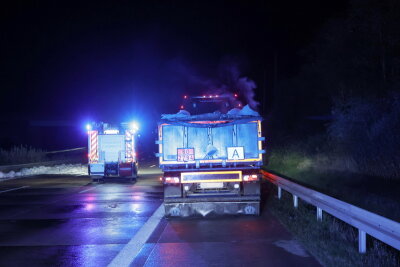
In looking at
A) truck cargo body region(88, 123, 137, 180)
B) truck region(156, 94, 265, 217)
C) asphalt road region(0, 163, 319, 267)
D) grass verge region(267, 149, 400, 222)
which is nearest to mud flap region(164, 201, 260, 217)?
truck region(156, 94, 265, 217)

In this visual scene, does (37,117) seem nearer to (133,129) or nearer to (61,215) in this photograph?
(133,129)

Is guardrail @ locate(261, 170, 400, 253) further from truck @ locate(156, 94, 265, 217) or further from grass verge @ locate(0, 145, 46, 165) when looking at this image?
grass verge @ locate(0, 145, 46, 165)

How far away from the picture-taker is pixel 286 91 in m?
37.2

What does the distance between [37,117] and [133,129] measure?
4877cm

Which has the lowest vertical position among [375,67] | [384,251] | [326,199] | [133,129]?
[384,251]

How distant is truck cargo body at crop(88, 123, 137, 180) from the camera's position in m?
20.2

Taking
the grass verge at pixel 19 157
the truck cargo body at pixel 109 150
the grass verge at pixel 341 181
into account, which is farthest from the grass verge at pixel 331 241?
the grass verge at pixel 19 157

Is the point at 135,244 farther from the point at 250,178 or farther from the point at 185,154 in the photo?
the point at 250,178

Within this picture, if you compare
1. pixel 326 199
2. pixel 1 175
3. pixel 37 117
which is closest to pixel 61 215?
pixel 326 199

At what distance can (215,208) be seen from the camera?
35.6ft

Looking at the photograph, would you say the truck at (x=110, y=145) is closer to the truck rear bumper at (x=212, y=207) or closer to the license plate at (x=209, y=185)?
the truck rear bumper at (x=212, y=207)

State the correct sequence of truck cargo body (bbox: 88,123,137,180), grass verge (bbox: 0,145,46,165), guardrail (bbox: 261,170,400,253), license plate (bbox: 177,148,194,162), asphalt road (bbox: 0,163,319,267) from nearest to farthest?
guardrail (bbox: 261,170,400,253) < asphalt road (bbox: 0,163,319,267) < license plate (bbox: 177,148,194,162) < truck cargo body (bbox: 88,123,137,180) < grass verge (bbox: 0,145,46,165)

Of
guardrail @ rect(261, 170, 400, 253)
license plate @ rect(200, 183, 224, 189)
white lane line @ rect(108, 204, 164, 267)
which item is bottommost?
white lane line @ rect(108, 204, 164, 267)

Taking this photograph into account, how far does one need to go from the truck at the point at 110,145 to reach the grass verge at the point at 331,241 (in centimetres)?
1026
